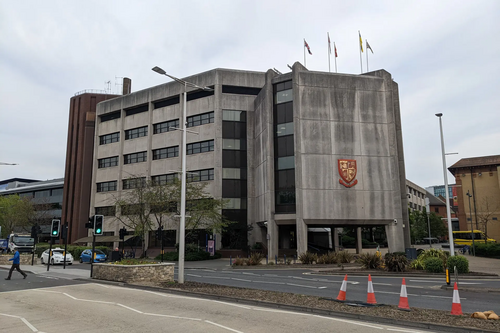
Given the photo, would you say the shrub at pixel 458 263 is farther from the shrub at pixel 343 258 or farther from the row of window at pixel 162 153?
the row of window at pixel 162 153

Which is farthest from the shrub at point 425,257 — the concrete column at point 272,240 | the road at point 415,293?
the concrete column at point 272,240

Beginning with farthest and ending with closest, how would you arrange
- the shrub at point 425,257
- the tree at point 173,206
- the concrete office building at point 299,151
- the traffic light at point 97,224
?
the tree at point 173,206, the concrete office building at point 299,151, the shrub at point 425,257, the traffic light at point 97,224

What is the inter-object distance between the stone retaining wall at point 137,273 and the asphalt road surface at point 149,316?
3.63 metres

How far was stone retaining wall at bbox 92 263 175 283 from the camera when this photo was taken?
61.1ft

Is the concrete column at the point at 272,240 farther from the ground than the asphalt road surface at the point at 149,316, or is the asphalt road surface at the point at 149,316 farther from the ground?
the concrete column at the point at 272,240

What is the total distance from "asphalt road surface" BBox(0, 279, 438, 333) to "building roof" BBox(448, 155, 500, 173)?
74114mm

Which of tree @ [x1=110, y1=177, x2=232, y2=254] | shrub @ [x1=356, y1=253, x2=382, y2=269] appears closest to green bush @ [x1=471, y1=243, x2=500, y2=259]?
shrub @ [x1=356, y1=253, x2=382, y2=269]

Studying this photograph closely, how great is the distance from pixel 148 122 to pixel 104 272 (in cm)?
3717

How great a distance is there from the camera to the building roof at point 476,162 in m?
72.0

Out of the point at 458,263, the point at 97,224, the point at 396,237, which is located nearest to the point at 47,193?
the point at 97,224

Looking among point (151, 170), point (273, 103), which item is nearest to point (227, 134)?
point (273, 103)

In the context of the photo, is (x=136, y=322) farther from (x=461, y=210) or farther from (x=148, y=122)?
(x=461, y=210)

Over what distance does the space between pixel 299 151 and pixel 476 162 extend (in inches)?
2054

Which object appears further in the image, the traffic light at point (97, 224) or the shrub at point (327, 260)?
the shrub at point (327, 260)
